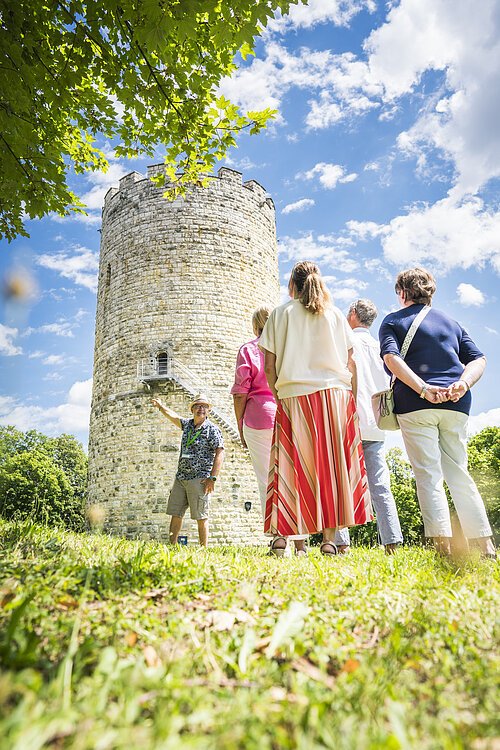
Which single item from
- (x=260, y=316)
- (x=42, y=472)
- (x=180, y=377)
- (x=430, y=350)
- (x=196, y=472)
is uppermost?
(x=180, y=377)

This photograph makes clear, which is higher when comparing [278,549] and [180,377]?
[180,377]

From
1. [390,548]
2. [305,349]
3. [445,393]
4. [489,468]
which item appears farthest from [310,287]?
[489,468]

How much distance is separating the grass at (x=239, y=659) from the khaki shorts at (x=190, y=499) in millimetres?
2989

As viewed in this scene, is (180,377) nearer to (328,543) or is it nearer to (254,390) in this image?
(254,390)

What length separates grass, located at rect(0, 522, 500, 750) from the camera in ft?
2.96

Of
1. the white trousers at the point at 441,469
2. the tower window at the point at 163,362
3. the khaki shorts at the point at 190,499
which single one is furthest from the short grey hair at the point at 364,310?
the tower window at the point at 163,362

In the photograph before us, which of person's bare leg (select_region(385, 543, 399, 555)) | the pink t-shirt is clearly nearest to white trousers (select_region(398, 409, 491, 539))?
person's bare leg (select_region(385, 543, 399, 555))

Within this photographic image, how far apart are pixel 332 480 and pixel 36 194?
346cm

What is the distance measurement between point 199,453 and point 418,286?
303 centimetres

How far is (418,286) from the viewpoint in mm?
3451

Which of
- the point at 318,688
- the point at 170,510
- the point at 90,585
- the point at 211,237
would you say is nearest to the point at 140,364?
the point at 211,237

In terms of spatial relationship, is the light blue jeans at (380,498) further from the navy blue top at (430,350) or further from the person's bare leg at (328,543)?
the navy blue top at (430,350)

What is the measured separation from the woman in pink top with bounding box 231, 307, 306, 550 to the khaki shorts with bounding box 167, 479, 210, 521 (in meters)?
1.19

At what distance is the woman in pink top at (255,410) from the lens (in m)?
4.16
